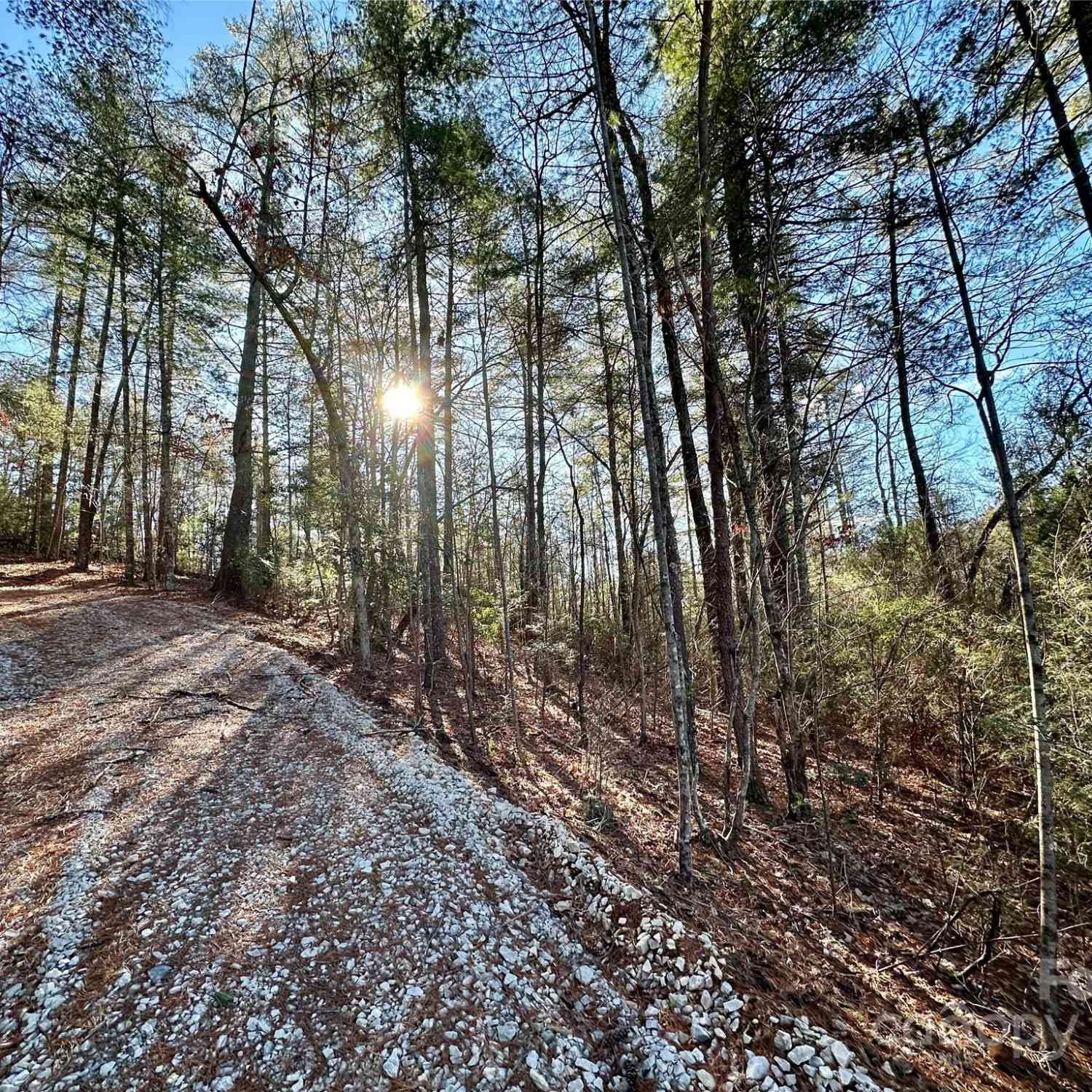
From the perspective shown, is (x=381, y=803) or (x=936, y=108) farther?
(x=381, y=803)

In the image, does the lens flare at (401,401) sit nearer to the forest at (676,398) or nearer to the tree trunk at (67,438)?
the forest at (676,398)

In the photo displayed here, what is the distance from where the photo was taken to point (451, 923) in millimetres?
2670

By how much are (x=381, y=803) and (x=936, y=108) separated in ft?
21.1

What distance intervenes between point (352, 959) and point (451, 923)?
540mm

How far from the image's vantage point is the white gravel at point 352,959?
1886 millimetres

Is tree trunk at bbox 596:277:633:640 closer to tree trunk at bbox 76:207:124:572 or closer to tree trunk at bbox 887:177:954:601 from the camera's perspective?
tree trunk at bbox 887:177:954:601

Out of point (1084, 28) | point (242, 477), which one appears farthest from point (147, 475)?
point (1084, 28)

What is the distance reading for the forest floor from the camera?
1.94 metres

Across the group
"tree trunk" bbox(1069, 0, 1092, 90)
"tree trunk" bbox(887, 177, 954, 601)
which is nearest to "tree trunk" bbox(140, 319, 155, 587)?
"tree trunk" bbox(887, 177, 954, 601)

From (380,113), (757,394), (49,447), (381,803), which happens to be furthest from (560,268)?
(49,447)

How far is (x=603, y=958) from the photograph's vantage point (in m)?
2.53

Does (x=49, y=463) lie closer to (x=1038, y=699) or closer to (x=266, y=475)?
(x=266, y=475)

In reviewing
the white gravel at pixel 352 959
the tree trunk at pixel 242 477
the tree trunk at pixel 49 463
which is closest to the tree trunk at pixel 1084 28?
the white gravel at pixel 352 959

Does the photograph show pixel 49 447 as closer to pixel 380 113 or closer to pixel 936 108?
pixel 380 113
